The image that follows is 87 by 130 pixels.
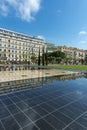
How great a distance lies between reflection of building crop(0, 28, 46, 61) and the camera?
168ft

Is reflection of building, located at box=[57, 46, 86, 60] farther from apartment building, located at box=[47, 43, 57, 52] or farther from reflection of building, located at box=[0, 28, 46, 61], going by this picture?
reflection of building, located at box=[0, 28, 46, 61]

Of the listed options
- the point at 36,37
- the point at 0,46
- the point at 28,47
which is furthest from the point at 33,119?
the point at 36,37

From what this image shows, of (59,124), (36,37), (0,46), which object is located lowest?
(59,124)

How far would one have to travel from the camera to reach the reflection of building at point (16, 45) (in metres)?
51.1

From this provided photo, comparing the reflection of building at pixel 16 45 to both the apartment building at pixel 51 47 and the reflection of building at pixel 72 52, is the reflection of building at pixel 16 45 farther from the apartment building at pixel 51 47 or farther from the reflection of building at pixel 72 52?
the reflection of building at pixel 72 52

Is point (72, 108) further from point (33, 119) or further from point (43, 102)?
point (33, 119)

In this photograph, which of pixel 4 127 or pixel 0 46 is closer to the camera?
pixel 4 127

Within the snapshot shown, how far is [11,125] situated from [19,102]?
1436mm

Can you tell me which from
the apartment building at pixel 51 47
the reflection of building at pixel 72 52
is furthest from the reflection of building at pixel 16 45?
the reflection of building at pixel 72 52

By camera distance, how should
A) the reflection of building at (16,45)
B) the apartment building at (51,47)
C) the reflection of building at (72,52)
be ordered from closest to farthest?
the reflection of building at (16,45) → the apartment building at (51,47) → the reflection of building at (72,52)

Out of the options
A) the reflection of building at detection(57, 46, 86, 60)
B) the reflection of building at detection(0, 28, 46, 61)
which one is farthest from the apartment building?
the reflection of building at detection(0, 28, 46, 61)

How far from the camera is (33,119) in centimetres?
292

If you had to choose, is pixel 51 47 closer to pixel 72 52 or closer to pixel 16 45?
pixel 72 52

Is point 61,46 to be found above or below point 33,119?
above
